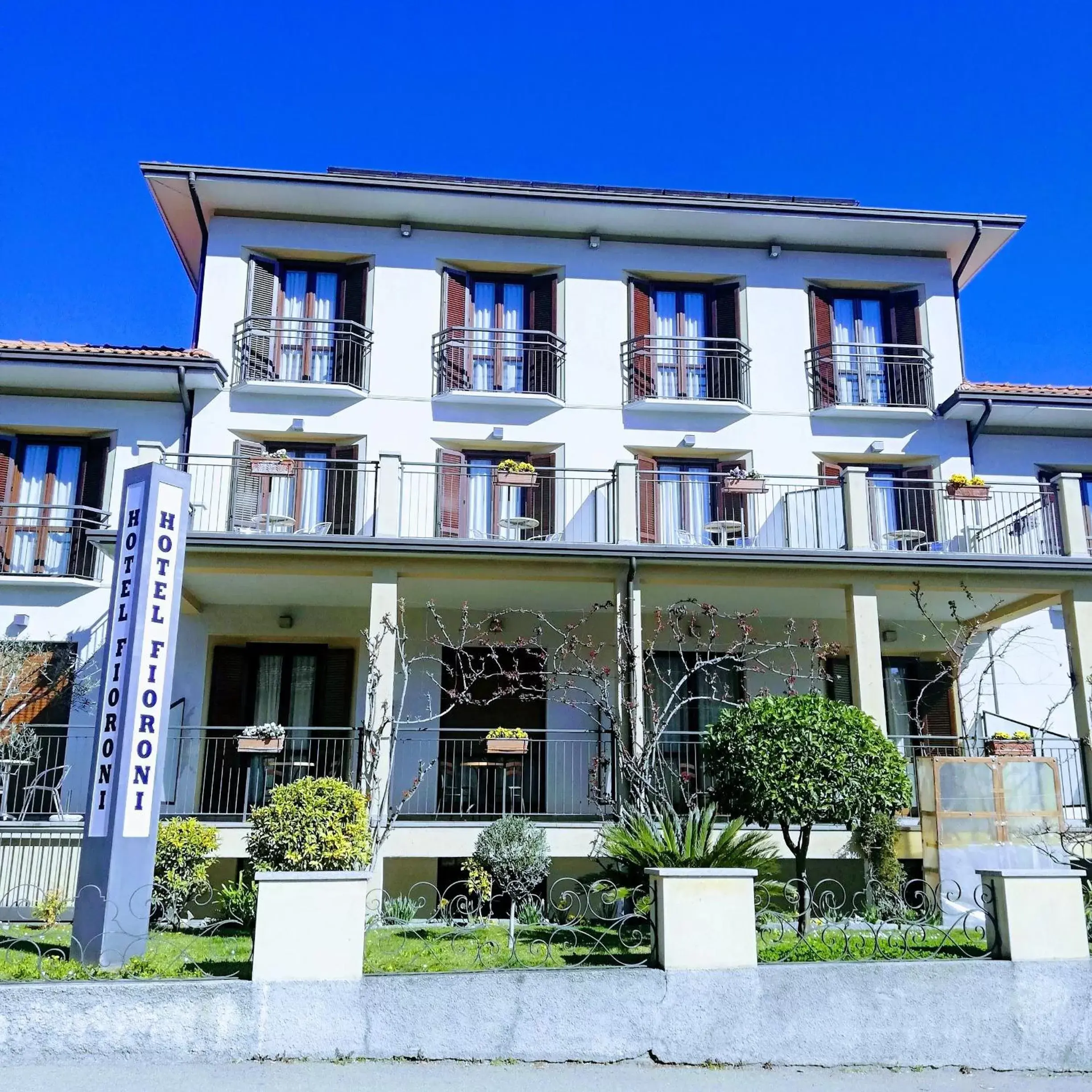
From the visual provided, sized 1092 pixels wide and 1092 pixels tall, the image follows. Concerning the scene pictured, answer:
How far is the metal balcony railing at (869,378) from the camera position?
18250 millimetres

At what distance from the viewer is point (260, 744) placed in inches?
535

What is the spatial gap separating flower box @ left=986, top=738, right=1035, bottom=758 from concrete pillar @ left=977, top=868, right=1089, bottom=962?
5595mm

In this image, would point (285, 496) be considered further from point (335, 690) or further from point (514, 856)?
Answer: point (514, 856)

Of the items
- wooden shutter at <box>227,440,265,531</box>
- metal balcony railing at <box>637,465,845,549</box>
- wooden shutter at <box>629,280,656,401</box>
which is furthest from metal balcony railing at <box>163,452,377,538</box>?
wooden shutter at <box>629,280,656,401</box>

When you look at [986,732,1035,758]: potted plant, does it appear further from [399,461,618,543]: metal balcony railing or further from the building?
Result: [399,461,618,543]: metal balcony railing

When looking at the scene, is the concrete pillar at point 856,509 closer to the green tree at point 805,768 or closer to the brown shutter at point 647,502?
the brown shutter at point 647,502

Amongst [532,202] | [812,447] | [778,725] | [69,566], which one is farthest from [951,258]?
[69,566]

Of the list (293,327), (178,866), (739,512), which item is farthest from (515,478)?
(178,866)

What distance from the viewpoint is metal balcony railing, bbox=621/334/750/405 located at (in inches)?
708

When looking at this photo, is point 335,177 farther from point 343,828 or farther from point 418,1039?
point 418,1039

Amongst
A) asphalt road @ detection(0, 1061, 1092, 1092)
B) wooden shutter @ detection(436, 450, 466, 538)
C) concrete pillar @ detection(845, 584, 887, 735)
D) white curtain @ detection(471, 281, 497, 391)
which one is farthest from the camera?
white curtain @ detection(471, 281, 497, 391)

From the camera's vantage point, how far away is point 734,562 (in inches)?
573

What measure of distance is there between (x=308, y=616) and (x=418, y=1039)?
10.4m

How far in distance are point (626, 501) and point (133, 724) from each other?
312 inches
